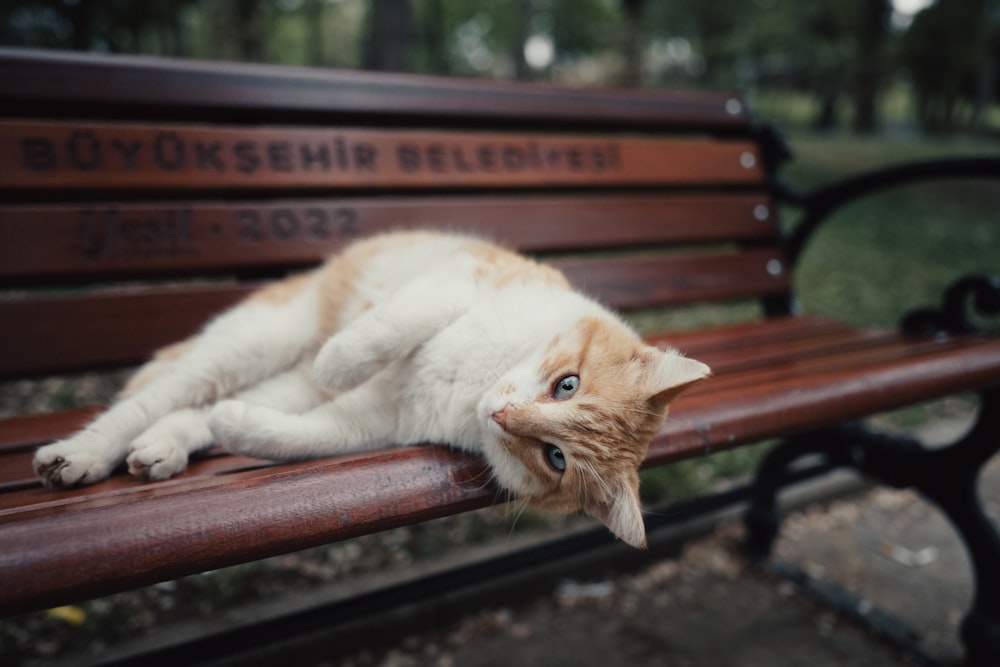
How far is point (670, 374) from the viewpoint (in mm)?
1207

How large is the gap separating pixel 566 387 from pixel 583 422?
0.31ft

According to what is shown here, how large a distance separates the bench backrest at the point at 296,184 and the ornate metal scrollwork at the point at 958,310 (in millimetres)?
576

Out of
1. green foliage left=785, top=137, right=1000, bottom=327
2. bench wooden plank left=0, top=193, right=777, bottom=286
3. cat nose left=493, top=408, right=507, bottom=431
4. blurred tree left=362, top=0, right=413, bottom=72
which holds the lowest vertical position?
green foliage left=785, top=137, right=1000, bottom=327

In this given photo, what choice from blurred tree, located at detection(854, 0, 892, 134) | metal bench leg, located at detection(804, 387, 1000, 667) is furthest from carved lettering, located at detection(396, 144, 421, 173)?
blurred tree, located at detection(854, 0, 892, 134)

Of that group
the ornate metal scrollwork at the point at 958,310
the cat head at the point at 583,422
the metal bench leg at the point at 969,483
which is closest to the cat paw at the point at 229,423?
the cat head at the point at 583,422

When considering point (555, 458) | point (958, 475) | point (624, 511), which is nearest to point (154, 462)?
point (555, 458)

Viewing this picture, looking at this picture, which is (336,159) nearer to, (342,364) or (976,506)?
(342,364)

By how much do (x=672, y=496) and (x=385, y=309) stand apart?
1819 millimetres

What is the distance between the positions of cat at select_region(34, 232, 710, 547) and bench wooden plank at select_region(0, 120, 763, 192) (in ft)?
1.77

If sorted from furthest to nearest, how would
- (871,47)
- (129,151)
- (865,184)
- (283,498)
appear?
(871,47) → (865,184) → (129,151) → (283,498)

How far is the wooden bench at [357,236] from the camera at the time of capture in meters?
0.99

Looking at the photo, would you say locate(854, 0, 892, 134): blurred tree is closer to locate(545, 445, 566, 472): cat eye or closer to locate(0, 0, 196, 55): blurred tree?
locate(0, 0, 196, 55): blurred tree

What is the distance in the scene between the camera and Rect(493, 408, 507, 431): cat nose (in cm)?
119

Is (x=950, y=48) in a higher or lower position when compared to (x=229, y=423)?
higher
